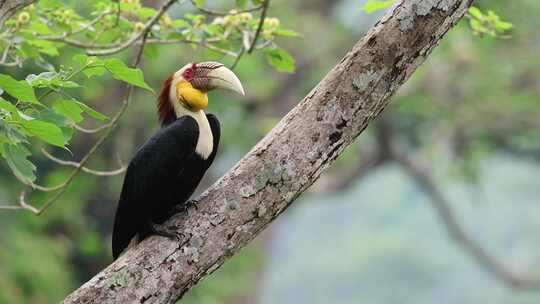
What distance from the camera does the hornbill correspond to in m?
2.98

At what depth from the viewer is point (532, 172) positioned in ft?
67.8

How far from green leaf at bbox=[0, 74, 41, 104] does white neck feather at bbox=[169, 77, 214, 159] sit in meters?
0.91

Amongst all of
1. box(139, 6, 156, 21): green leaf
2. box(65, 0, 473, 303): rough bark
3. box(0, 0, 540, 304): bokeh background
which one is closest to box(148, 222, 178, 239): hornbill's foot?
box(65, 0, 473, 303): rough bark

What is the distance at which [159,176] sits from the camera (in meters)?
2.99

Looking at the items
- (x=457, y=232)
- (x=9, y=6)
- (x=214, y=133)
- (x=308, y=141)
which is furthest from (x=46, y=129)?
(x=457, y=232)

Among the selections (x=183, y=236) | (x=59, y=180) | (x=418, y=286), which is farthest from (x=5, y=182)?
(x=418, y=286)

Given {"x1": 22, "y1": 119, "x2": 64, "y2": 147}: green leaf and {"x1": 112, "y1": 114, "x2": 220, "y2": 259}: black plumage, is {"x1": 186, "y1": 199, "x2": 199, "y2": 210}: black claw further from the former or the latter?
{"x1": 22, "y1": 119, "x2": 64, "y2": 147}: green leaf

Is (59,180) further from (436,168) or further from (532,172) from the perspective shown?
(532,172)

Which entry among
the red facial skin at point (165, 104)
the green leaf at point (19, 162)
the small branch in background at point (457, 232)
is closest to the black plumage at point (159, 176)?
the red facial skin at point (165, 104)

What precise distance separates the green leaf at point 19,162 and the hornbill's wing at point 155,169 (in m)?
0.77

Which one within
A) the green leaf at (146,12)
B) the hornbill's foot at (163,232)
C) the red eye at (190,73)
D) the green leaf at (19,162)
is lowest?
the hornbill's foot at (163,232)

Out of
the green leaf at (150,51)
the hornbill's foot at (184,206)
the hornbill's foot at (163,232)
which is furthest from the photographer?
the green leaf at (150,51)

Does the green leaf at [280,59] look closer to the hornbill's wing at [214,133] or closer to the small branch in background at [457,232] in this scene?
the hornbill's wing at [214,133]

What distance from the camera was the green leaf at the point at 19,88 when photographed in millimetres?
2164
